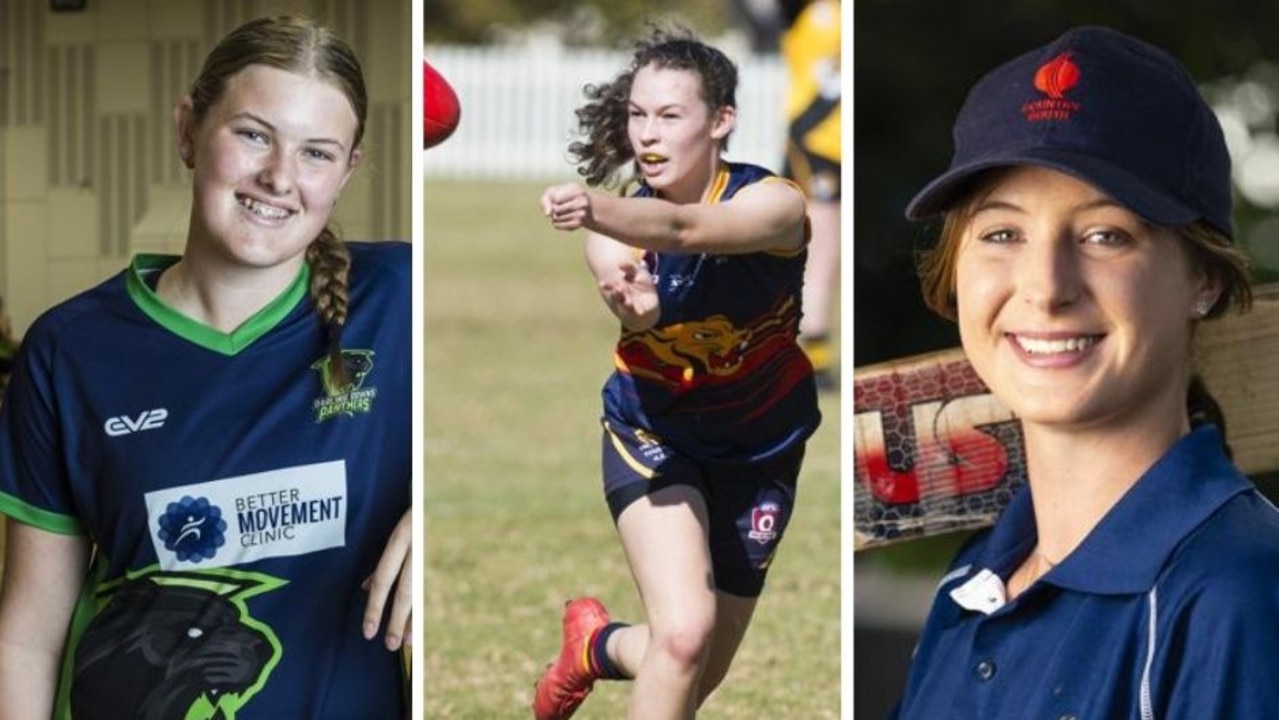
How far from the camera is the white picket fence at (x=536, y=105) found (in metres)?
3.95

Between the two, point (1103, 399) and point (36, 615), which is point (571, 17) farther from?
point (36, 615)

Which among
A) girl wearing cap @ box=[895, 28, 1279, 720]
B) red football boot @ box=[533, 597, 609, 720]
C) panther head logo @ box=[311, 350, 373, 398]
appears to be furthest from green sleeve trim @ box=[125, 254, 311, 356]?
girl wearing cap @ box=[895, 28, 1279, 720]

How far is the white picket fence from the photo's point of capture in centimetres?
395

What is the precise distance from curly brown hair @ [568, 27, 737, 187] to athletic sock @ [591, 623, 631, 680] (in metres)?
0.73

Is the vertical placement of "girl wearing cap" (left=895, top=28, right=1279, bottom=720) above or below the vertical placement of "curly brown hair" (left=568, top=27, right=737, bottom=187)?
below

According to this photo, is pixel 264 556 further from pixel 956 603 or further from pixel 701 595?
pixel 956 603

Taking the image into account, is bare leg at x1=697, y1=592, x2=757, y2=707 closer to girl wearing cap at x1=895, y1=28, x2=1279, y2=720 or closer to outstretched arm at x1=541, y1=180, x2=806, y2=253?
girl wearing cap at x1=895, y1=28, x2=1279, y2=720

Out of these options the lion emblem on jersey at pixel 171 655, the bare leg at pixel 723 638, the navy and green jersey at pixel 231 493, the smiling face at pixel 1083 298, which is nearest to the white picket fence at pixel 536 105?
the navy and green jersey at pixel 231 493

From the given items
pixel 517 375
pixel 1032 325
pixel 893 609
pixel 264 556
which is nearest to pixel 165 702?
pixel 264 556

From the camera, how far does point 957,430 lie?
3.78 m

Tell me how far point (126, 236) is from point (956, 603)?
153 centimetres

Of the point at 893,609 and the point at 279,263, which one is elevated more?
the point at 279,263

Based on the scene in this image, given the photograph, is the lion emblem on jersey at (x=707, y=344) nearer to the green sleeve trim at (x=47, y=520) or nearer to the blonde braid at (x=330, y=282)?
the blonde braid at (x=330, y=282)

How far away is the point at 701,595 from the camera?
3828 mm
